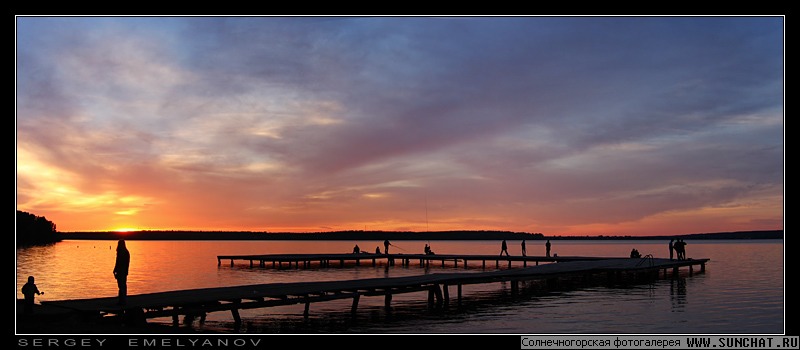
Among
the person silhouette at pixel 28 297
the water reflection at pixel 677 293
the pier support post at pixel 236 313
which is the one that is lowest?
the water reflection at pixel 677 293

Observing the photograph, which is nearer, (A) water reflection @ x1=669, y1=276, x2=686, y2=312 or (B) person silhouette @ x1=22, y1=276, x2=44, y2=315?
(B) person silhouette @ x1=22, y1=276, x2=44, y2=315

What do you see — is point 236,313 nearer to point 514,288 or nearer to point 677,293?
point 514,288

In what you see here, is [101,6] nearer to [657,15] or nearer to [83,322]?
[83,322]

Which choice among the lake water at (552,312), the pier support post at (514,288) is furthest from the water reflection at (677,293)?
the pier support post at (514,288)

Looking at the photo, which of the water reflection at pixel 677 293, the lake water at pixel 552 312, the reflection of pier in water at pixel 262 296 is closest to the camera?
the reflection of pier in water at pixel 262 296

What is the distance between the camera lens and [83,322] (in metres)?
16.2

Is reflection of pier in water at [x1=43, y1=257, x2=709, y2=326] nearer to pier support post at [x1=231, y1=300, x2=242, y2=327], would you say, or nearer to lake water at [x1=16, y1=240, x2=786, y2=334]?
pier support post at [x1=231, y1=300, x2=242, y2=327]

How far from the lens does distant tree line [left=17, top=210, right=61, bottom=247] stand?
139837 millimetres

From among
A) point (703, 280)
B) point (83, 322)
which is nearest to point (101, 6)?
point (83, 322)

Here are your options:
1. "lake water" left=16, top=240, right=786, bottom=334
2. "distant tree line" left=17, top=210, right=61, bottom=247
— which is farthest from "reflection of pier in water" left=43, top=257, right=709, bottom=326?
"distant tree line" left=17, top=210, right=61, bottom=247

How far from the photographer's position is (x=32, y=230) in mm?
154000

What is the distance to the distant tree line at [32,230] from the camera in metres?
140

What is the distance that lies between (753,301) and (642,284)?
10074mm

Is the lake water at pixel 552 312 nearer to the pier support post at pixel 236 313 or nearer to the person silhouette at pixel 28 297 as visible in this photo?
the pier support post at pixel 236 313
